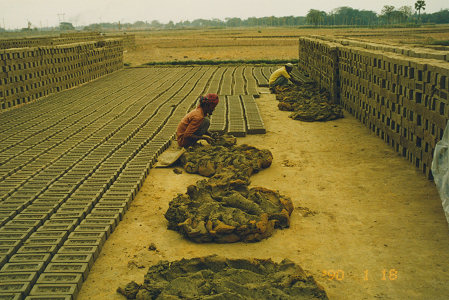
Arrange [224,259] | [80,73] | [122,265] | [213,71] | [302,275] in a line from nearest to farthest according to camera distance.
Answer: [302,275] < [224,259] < [122,265] < [80,73] < [213,71]

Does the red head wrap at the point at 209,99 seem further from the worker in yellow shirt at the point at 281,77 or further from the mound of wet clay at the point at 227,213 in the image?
the worker in yellow shirt at the point at 281,77

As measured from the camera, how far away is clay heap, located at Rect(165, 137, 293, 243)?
4.32m

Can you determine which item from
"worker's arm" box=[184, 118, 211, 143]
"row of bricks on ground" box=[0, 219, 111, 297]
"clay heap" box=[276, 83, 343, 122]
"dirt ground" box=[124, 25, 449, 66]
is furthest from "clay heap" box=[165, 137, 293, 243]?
"dirt ground" box=[124, 25, 449, 66]

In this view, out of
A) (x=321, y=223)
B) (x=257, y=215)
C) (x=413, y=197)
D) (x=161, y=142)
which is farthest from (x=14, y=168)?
(x=413, y=197)

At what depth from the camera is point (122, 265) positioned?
3.97 metres

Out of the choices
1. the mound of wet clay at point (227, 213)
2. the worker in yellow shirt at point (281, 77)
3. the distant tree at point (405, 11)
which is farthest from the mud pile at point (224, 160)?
the distant tree at point (405, 11)

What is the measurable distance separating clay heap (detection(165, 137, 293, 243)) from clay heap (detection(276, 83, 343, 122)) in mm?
4137

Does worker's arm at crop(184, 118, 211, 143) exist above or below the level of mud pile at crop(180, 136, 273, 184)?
above

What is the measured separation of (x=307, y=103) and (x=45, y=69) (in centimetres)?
815

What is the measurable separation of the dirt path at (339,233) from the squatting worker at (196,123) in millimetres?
885

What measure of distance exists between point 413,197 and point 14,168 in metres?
5.51

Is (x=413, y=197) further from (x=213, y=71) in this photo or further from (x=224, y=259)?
(x=213, y=71)

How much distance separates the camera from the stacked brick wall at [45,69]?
11.6 meters

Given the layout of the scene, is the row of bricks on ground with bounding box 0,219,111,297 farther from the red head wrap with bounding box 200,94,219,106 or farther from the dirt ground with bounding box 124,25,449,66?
the dirt ground with bounding box 124,25,449,66
